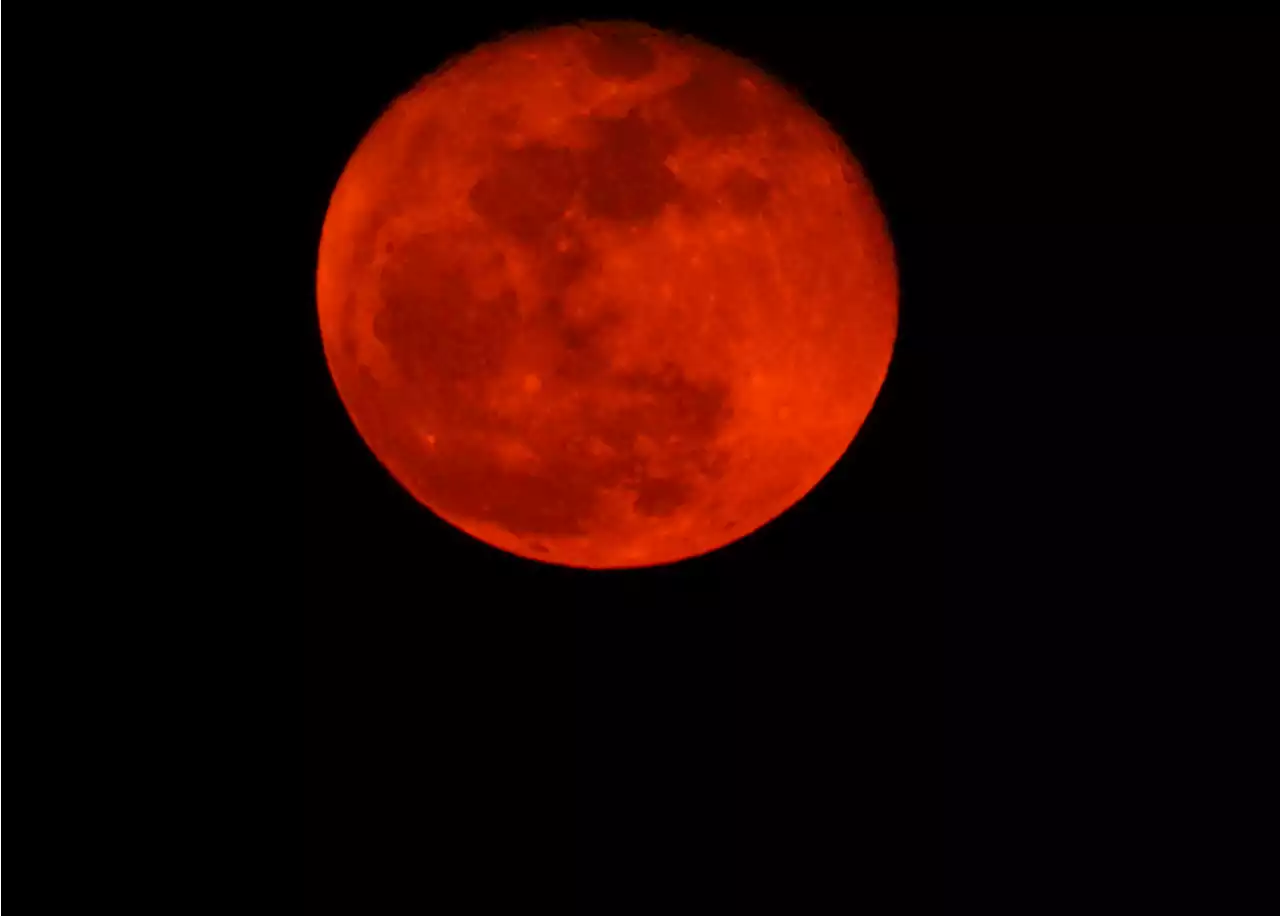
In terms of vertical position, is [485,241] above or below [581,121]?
below

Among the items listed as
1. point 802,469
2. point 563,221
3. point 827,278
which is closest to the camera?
point 563,221

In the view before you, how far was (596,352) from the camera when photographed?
87.0 inches

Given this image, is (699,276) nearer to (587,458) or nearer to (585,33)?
(587,458)

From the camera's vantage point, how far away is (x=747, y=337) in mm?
2221

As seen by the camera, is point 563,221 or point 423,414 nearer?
point 563,221

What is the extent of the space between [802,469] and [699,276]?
0.58m

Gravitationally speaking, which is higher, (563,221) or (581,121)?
(581,121)

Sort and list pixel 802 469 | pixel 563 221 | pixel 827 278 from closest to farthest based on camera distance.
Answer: pixel 563 221
pixel 827 278
pixel 802 469

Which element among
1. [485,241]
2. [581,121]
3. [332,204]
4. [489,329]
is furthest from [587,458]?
[332,204]

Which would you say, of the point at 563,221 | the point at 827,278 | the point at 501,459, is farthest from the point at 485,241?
the point at 827,278

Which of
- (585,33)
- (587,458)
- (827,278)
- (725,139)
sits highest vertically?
(585,33)

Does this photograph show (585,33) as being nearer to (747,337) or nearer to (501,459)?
(747,337)

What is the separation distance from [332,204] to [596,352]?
827mm

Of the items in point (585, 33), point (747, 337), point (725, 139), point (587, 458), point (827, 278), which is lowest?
point (587, 458)
